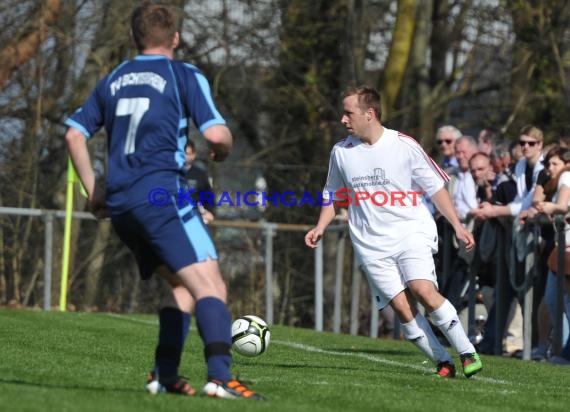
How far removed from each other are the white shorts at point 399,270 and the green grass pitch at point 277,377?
577mm

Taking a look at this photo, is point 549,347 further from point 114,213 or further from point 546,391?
point 114,213

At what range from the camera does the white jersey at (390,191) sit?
930 centimetres

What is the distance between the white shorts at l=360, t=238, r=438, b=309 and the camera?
30.1ft

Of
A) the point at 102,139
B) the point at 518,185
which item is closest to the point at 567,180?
the point at 518,185

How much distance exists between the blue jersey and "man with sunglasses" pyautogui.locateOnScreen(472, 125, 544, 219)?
656 centimetres

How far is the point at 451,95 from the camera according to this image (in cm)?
2281

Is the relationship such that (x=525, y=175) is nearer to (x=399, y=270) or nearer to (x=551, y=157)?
(x=551, y=157)

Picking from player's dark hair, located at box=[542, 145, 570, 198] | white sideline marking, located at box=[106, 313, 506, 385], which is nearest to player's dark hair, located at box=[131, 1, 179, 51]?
white sideline marking, located at box=[106, 313, 506, 385]

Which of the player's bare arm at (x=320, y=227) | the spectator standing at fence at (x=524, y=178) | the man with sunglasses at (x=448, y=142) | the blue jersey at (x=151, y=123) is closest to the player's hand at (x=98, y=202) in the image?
the blue jersey at (x=151, y=123)

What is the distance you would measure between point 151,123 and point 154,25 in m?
0.47

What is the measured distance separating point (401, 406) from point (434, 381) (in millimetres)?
1815

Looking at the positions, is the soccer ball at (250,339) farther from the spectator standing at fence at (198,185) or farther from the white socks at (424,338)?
the spectator standing at fence at (198,185)

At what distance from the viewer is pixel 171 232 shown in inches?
258

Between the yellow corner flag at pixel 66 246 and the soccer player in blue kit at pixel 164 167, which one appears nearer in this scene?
the soccer player in blue kit at pixel 164 167
